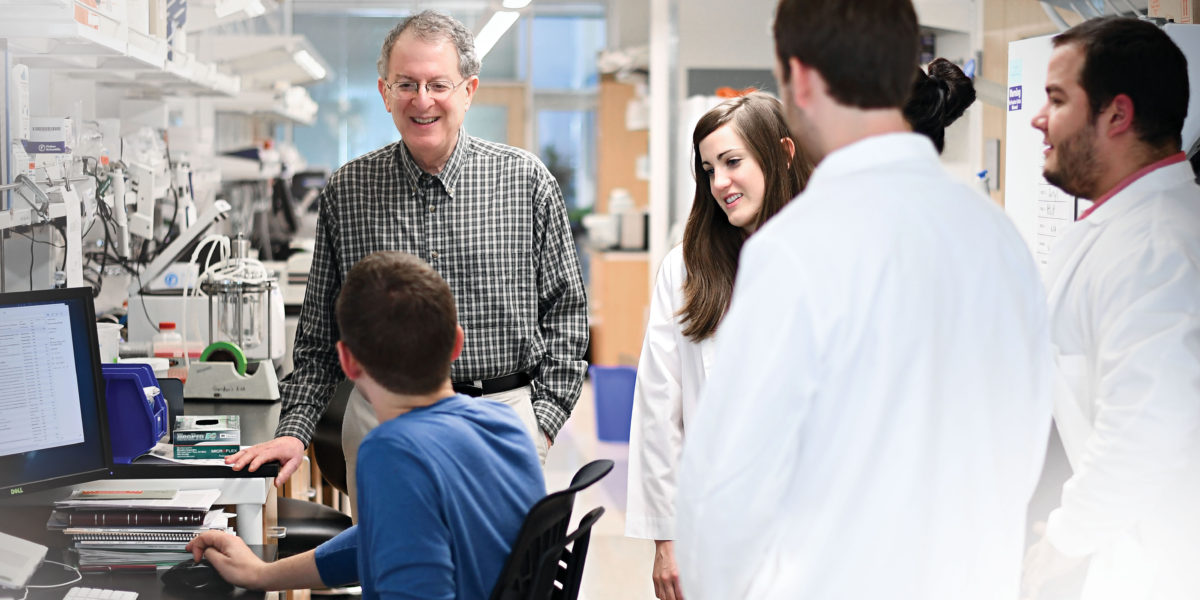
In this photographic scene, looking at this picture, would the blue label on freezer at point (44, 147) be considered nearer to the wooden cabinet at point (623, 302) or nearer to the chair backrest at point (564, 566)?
the chair backrest at point (564, 566)

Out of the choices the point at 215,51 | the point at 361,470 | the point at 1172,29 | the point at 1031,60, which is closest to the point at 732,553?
the point at 361,470

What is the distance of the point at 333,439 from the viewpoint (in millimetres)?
3129

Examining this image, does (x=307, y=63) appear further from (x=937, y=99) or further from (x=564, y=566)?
(x=564, y=566)

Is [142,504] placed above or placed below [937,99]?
below

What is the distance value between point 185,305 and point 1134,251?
8.79 ft

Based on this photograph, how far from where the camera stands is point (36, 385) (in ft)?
5.85

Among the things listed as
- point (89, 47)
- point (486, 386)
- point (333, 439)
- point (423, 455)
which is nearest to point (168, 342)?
point (333, 439)

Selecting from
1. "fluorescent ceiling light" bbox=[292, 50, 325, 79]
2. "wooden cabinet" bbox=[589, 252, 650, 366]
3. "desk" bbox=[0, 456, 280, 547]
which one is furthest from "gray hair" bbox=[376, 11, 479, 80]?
"wooden cabinet" bbox=[589, 252, 650, 366]

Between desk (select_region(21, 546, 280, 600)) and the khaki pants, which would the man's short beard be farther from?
desk (select_region(21, 546, 280, 600))

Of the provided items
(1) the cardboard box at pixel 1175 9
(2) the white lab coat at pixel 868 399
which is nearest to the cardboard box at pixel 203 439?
(2) the white lab coat at pixel 868 399

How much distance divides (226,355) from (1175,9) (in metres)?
2.53

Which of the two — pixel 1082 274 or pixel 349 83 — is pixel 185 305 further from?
pixel 349 83

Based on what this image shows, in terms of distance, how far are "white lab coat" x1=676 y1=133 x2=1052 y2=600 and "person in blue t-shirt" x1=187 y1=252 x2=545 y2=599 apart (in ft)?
1.11

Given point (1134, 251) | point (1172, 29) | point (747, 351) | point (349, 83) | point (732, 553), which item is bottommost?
point (732, 553)
